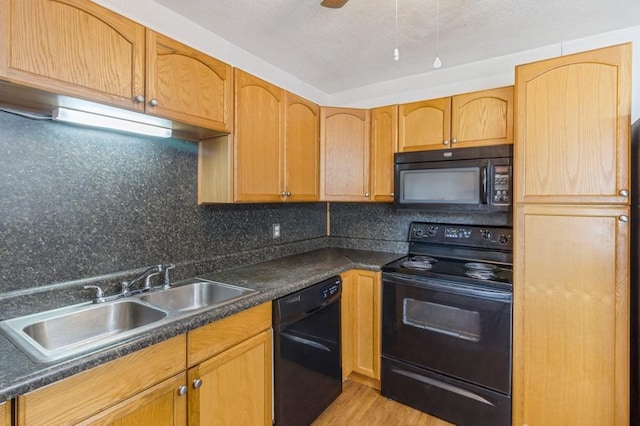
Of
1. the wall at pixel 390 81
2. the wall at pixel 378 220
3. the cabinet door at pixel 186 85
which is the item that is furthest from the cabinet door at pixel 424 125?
the cabinet door at pixel 186 85

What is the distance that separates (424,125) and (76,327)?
7.60 feet

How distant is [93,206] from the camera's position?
148 cm

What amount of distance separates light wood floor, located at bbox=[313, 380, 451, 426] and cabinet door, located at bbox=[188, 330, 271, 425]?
61 centimetres

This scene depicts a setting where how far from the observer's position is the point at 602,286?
158 cm

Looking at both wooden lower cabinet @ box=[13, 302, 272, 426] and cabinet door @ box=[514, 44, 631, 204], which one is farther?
cabinet door @ box=[514, 44, 631, 204]

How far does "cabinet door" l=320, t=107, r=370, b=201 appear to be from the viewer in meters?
2.51

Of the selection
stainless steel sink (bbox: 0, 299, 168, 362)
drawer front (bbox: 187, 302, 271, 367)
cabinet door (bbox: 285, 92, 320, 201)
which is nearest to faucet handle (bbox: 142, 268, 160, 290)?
stainless steel sink (bbox: 0, 299, 168, 362)

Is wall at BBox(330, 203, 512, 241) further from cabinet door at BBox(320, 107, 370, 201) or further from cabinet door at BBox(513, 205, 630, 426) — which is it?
cabinet door at BBox(513, 205, 630, 426)

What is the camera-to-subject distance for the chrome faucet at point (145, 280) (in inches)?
60.3

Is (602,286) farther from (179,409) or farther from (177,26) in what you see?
(177,26)

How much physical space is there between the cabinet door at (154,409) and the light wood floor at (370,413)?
106cm

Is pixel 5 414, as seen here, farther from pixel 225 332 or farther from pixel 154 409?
pixel 225 332

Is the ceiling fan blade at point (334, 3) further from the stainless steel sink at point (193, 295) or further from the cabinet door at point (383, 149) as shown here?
the stainless steel sink at point (193, 295)

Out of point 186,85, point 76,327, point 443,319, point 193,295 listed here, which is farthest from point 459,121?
point 76,327
